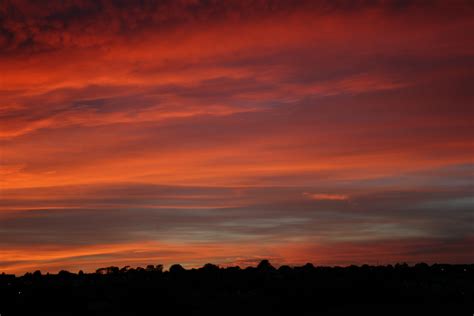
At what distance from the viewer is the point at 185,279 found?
6700cm

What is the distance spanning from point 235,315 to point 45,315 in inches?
521

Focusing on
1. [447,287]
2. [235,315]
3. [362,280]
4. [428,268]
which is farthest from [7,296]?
[428,268]

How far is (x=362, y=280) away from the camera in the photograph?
62.1m

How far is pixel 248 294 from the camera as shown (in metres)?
A: 55.9

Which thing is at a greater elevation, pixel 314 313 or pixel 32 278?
pixel 32 278

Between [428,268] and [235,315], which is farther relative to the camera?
[428,268]

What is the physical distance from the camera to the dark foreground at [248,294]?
5191cm

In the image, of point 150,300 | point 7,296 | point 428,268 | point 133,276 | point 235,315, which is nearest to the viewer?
point 235,315

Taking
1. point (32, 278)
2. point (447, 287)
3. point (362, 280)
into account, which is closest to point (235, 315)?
point (362, 280)

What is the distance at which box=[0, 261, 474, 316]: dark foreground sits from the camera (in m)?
51.9

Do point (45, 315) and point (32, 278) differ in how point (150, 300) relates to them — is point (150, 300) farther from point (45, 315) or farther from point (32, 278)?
point (32, 278)

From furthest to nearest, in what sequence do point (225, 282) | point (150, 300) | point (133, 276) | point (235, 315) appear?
point (133, 276)
point (225, 282)
point (150, 300)
point (235, 315)

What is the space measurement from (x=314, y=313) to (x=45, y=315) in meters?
18.6

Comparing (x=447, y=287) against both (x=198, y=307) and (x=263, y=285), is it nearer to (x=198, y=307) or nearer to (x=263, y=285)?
(x=263, y=285)
